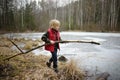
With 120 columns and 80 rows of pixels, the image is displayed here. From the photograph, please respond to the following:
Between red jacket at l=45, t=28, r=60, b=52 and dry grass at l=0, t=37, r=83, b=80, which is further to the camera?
red jacket at l=45, t=28, r=60, b=52

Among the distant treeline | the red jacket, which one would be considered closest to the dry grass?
the red jacket

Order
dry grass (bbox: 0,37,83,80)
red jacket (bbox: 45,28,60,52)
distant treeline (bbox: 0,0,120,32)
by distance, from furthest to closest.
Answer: distant treeline (bbox: 0,0,120,32) → red jacket (bbox: 45,28,60,52) → dry grass (bbox: 0,37,83,80)

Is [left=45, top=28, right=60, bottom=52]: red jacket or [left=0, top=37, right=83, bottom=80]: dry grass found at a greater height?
[left=45, top=28, right=60, bottom=52]: red jacket

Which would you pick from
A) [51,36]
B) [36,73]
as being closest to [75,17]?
[51,36]

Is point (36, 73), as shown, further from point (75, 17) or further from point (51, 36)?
point (75, 17)

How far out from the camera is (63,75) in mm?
5102

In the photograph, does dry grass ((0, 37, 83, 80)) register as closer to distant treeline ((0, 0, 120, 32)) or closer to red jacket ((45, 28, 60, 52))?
red jacket ((45, 28, 60, 52))

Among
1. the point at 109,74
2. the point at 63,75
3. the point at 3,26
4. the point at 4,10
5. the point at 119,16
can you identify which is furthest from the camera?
the point at 4,10

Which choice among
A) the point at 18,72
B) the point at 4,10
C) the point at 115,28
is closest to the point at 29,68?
the point at 18,72

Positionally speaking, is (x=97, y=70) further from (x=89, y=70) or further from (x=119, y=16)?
(x=119, y=16)

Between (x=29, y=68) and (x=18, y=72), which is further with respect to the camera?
(x=29, y=68)

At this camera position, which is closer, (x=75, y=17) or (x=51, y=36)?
(x=51, y=36)

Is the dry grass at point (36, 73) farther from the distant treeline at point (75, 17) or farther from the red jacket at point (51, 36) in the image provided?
the distant treeline at point (75, 17)

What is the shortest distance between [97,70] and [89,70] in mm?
246
